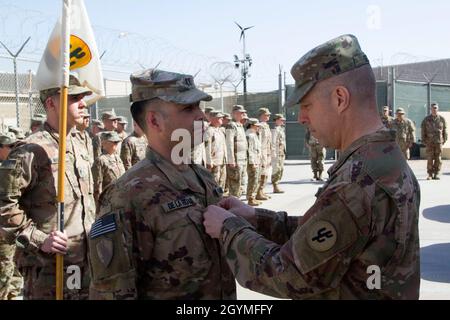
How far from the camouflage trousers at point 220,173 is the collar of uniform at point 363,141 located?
8.45 metres

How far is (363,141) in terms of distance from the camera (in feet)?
5.93

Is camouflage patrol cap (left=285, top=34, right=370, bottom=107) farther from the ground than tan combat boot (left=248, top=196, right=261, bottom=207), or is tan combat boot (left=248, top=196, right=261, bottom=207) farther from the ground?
camouflage patrol cap (left=285, top=34, right=370, bottom=107)

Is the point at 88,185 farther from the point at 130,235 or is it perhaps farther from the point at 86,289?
the point at 130,235

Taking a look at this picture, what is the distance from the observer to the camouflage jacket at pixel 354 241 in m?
1.67

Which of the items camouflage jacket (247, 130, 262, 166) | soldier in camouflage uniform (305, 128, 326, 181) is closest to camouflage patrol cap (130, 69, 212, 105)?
camouflage jacket (247, 130, 262, 166)

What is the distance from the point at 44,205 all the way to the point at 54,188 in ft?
0.41

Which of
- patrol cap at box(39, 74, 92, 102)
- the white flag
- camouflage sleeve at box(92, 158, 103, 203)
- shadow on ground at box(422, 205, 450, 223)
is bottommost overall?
shadow on ground at box(422, 205, 450, 223)

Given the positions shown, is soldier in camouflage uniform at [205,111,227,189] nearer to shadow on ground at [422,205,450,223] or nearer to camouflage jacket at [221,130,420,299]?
shadow on ground at [422,205,450,223]

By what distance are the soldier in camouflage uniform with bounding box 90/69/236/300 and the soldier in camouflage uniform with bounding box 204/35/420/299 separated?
230 mm

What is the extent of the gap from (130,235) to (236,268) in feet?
1.44

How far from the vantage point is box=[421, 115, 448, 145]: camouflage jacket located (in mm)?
13117

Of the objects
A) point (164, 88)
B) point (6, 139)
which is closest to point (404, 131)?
point (6, 139)

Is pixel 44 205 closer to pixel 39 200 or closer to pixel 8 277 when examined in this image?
pixel 39 200
